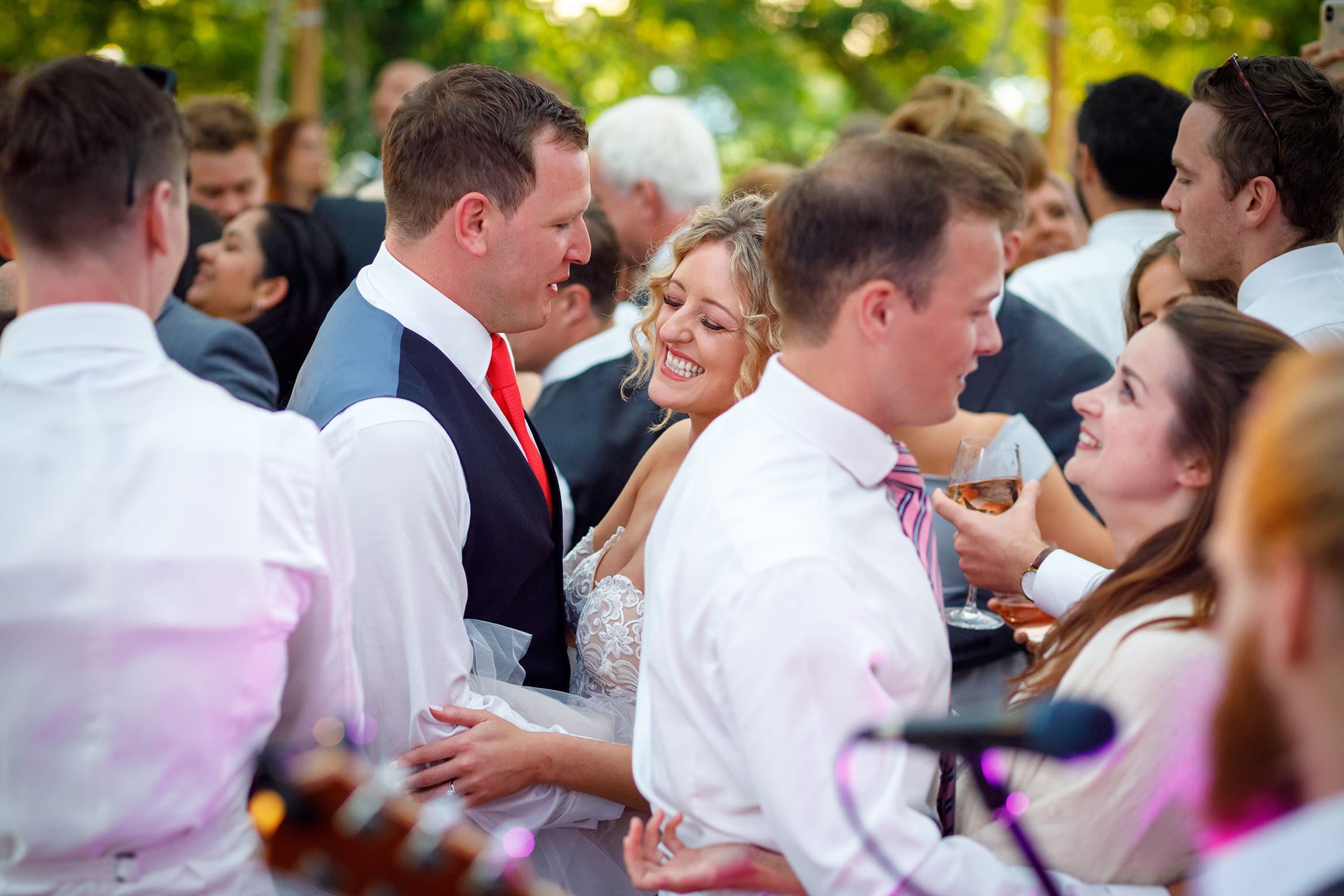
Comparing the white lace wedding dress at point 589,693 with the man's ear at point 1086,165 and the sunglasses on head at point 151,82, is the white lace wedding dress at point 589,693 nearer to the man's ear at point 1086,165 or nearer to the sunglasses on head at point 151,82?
the sunglasses on head at point 151,82

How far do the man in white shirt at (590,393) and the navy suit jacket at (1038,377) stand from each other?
3.56 feet

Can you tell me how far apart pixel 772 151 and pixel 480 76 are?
12.4 m

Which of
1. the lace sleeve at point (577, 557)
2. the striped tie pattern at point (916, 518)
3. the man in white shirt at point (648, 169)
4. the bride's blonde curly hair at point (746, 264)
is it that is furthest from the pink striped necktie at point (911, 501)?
the man in white shirt at point (648, 169)

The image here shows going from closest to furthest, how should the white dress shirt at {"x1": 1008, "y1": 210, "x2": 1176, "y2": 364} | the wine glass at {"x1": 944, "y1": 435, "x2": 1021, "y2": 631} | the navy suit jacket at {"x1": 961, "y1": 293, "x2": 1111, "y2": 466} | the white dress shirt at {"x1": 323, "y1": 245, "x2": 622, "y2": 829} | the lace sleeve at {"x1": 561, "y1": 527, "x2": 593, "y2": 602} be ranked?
the white dress shirt at {"x1": 323, "y1": 245, "x2": 622, "y2": 829}, the wine glass at {"x1": 944, "y1": 435, "x2": 1021, "y2": 631}, the lace sleeve at {"x1": 561, "y1": 527, "x2": 593, "y2": 602}, the navy suit jacket at {"x1": 961, "y1": 293, "x2": 1111, "y2": 466}, the white dress shirt at {"x1": 1008, "y1": 210, "x2": 1176, "y2": 364}

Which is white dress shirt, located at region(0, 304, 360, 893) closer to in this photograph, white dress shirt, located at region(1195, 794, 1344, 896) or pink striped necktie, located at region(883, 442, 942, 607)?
pink striped necktie, located at region(883, 442, 942, 607)

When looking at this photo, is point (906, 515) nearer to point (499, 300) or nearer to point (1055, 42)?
point (499, 300)

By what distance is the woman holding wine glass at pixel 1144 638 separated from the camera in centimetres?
165

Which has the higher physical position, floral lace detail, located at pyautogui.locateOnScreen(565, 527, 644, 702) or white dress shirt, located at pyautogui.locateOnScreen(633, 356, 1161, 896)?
white dress shirt, located at pyautogui.locateOnScreen(633, 356, 1161, 896)

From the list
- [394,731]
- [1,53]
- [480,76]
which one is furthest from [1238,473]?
[1,53]

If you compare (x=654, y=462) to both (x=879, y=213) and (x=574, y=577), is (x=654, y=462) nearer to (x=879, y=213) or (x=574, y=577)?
(x=574, y=577)

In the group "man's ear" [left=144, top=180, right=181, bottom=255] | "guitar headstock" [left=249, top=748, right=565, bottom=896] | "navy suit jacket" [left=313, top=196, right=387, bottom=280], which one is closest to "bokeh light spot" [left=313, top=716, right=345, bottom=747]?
"guitar headstock" [left=249, top=748, right=565, bottom=896]

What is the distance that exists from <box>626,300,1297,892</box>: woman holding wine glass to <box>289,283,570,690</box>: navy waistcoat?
784 millimetres

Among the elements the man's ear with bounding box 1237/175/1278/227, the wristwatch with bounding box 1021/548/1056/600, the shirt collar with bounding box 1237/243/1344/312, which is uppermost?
the man's ear with bounding box 1237/175/1278/227

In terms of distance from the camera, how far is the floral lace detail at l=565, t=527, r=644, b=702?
267 cm
